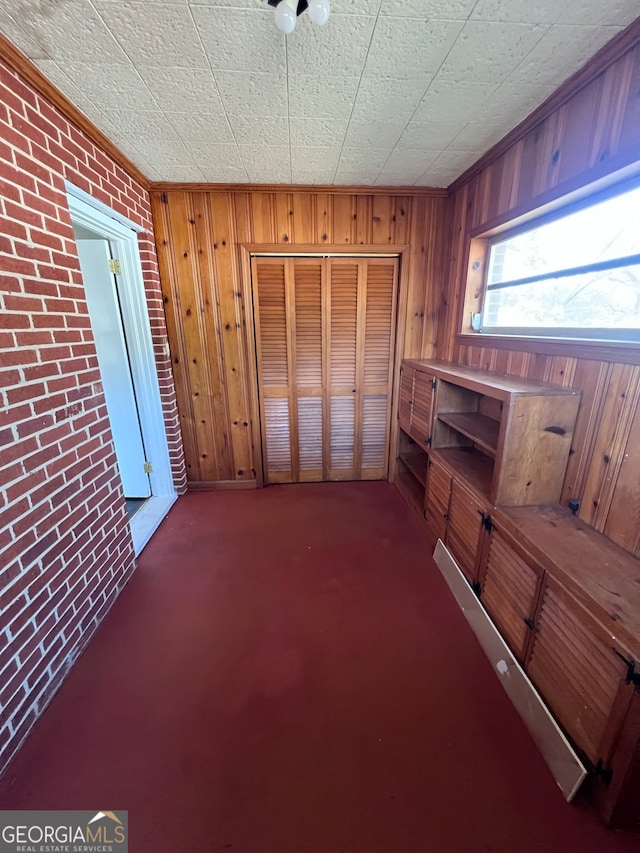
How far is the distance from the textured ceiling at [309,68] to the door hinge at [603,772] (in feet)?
7.81

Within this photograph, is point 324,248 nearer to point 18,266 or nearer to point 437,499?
point 18,266

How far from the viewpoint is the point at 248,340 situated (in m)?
2.71

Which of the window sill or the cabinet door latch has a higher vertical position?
the window sill

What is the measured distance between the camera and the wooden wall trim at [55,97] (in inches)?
48.5

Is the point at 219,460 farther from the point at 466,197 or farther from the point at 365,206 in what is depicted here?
the point at 466,197

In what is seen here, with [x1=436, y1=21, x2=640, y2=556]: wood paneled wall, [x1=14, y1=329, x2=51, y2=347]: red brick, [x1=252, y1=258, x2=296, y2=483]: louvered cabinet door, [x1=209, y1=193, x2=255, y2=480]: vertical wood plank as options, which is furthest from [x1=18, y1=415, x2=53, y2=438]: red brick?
[x1=436, y1=21, x2=640, y2=556]: wood paneled wall

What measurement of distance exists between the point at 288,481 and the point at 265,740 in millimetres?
2008

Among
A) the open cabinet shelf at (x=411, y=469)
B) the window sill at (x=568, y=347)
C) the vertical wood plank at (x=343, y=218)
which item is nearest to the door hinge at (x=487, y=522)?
the window sill at (x=568, y=347)

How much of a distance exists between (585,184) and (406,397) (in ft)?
5.24

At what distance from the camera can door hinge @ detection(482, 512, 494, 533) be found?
60.6 inches

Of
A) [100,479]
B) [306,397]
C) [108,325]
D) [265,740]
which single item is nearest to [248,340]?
[306,397]

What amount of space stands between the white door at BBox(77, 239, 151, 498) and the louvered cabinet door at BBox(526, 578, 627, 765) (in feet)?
9.02

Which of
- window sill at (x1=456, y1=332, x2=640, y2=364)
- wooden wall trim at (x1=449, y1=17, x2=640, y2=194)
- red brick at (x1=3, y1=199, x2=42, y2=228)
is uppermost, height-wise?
wooden wall trim at (x1=449, y1=17, x2=640, y2=194)

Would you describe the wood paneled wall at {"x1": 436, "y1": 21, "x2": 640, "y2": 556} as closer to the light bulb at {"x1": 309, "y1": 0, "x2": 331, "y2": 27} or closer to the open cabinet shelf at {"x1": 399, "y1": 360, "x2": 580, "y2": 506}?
the open cabinet shelf at {"x1": 399, "y1": 360, "x2": 580, "y2": 506}
